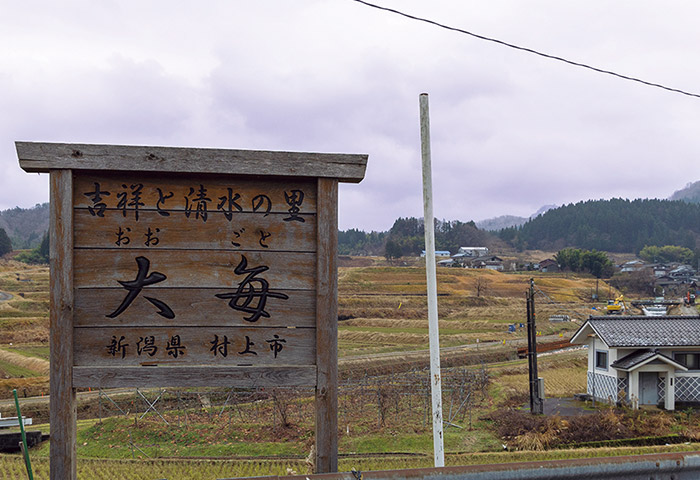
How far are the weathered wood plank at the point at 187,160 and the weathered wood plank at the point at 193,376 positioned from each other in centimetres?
142

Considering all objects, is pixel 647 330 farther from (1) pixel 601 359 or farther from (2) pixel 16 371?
(2) pixel 16 371

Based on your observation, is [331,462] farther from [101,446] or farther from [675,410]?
[675,410]

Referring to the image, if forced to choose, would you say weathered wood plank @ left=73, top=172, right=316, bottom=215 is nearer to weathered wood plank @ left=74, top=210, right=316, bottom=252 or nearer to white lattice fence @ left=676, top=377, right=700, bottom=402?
weathered wood plank @ left=74, top=210, right=316, bottom=252

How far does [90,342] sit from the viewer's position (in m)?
4.03

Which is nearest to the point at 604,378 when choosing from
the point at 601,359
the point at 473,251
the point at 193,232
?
the point at 601,359

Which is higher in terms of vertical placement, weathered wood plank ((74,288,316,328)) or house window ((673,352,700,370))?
weathered wood plank ((74,288,316,328))

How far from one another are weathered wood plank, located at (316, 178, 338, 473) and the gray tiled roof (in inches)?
779

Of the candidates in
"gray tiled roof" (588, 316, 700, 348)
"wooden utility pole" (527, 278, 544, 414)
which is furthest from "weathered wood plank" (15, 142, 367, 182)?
"gray tiled roof" (588, 316, 700, 348)

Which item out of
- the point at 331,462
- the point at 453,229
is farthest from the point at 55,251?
the point at 453,229

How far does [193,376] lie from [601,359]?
2170 cm

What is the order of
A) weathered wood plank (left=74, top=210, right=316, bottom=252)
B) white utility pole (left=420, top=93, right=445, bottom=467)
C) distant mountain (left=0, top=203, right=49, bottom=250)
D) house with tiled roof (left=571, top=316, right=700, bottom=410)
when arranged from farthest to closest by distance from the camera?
distant mountain (left=0, top=203, right=49, bottom=250) → house with tiled roof (left=571, top=316, right=700, bottom=410) → white utility pole (left=420, top=93, right=445, bottom=467) → weathered wood plank (left=74, top=210, right=316, bottom=252)

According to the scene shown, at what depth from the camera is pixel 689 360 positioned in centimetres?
2127

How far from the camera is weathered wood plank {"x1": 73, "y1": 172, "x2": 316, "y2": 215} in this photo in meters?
4.11

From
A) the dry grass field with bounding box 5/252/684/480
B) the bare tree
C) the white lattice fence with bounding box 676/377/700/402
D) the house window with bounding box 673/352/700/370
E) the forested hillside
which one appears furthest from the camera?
the forested hillside
